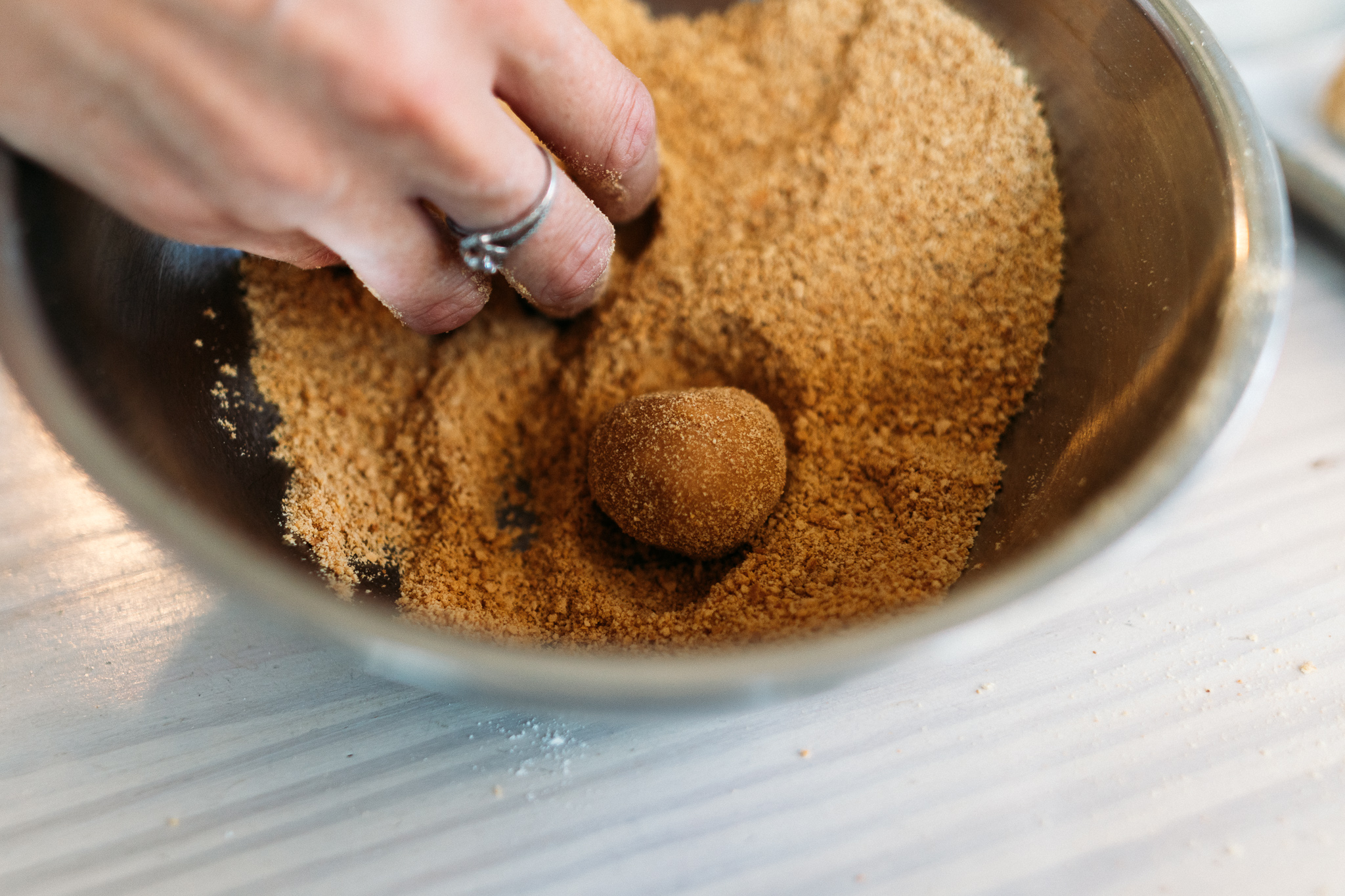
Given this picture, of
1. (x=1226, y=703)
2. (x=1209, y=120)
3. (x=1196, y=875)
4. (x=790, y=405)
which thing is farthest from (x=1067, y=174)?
Result: (x=1196, y=875)

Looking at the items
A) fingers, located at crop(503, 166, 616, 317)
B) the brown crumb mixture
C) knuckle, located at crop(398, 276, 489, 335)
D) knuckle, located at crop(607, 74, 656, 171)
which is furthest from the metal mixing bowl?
knuckle, located at crop(607, 74, 656, 171)

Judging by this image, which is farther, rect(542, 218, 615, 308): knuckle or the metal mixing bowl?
rect(542, 218, 615, 308): knuckle

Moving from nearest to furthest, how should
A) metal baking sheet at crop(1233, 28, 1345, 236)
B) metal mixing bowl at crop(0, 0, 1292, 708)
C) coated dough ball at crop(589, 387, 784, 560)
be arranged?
metal mixing bowl at crop(0, 0, 1292, 708) → coated dough ball at crop(589, 387, 784, 560) → metal baking sheet at crop(1233, 28, 1345, 236)

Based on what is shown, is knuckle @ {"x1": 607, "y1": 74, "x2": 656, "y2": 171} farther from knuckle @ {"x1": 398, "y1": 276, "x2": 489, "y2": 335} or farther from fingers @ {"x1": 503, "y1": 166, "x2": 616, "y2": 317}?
knuckle @ {"x1": 398, "y1": 276, "x2": 489, "y2": 335}

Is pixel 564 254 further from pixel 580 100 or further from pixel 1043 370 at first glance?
pixel 1043 370

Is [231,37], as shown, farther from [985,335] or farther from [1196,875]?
[1196,875]

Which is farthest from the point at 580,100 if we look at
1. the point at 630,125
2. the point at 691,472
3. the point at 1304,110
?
the point at 1304,110

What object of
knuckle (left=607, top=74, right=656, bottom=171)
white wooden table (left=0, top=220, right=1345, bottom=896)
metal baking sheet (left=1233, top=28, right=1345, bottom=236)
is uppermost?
metal baking sheet (left=1233, top=28, right=1345, bottom=236)
